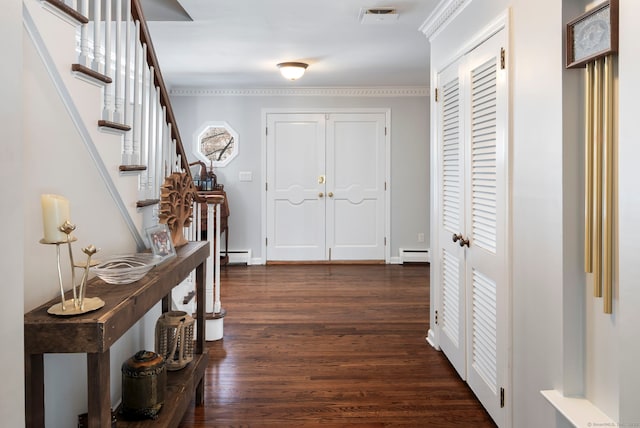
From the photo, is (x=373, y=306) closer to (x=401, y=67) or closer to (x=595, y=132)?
(x=401, y=67)

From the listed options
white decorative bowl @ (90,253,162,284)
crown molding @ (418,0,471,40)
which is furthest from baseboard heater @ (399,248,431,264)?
white decorative bowl @ (90,253,162,284)

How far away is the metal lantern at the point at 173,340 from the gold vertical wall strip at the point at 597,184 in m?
1.74

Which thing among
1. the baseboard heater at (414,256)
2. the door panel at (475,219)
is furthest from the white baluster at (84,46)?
the baseboard heater at (414,256)

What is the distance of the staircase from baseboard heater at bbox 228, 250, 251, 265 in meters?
3.75

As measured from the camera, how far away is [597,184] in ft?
4.93

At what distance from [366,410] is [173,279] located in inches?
48.6

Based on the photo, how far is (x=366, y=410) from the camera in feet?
8.17

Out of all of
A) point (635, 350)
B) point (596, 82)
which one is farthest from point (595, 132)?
point (635, 350)

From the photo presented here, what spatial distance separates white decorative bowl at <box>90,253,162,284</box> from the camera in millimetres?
1548

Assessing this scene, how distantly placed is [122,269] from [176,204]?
29.4 inches

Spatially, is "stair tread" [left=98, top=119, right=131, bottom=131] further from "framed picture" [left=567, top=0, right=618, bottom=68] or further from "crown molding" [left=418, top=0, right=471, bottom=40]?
"crown molding" [left=418, top=0, right=471, bottom=40]

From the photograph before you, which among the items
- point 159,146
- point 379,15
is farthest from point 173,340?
point 379,15

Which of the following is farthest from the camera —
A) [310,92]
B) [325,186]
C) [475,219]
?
[325,186]

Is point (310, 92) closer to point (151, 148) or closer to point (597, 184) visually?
point (151, 148)
